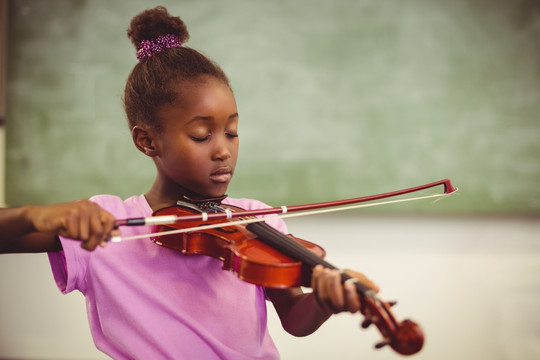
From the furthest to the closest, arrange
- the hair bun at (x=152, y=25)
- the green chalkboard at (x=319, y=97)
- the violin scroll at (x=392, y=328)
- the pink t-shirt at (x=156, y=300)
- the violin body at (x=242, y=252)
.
Result: the green chalkboard at (x=319, y=97)
the hair bun at (x=152, y=25)
the pink t-shirt at (x=156, y=300)
the violin body at (x=242, y=252)
the violin scroll at (x=392, y=328)

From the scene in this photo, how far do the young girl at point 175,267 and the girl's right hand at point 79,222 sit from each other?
161mm

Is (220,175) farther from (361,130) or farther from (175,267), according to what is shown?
(361,130)

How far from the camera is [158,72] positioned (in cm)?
86

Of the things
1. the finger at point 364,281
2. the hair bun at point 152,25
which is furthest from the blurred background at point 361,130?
the finger at point 364,281

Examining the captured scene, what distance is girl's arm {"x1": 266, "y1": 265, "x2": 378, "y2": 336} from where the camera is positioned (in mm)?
583

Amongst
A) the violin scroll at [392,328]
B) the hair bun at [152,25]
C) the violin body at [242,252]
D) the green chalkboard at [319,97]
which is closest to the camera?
the violin scroll at [392,328]

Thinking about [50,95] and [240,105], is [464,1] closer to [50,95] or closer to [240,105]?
[240,105]

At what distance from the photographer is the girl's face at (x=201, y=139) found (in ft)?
2.64

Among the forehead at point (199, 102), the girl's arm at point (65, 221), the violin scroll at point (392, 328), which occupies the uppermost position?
the forehead at point (199, 102)

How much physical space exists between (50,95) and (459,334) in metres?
1.69

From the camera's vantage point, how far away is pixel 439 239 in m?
1.68

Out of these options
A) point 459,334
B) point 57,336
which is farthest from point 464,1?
point 57,336

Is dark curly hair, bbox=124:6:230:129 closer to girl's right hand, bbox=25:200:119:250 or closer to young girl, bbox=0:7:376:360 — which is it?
young girl, bbox=0:7:376:360

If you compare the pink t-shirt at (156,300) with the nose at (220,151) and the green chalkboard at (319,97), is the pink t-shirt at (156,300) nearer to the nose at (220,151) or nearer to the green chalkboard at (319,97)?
the nose at (220,151)
